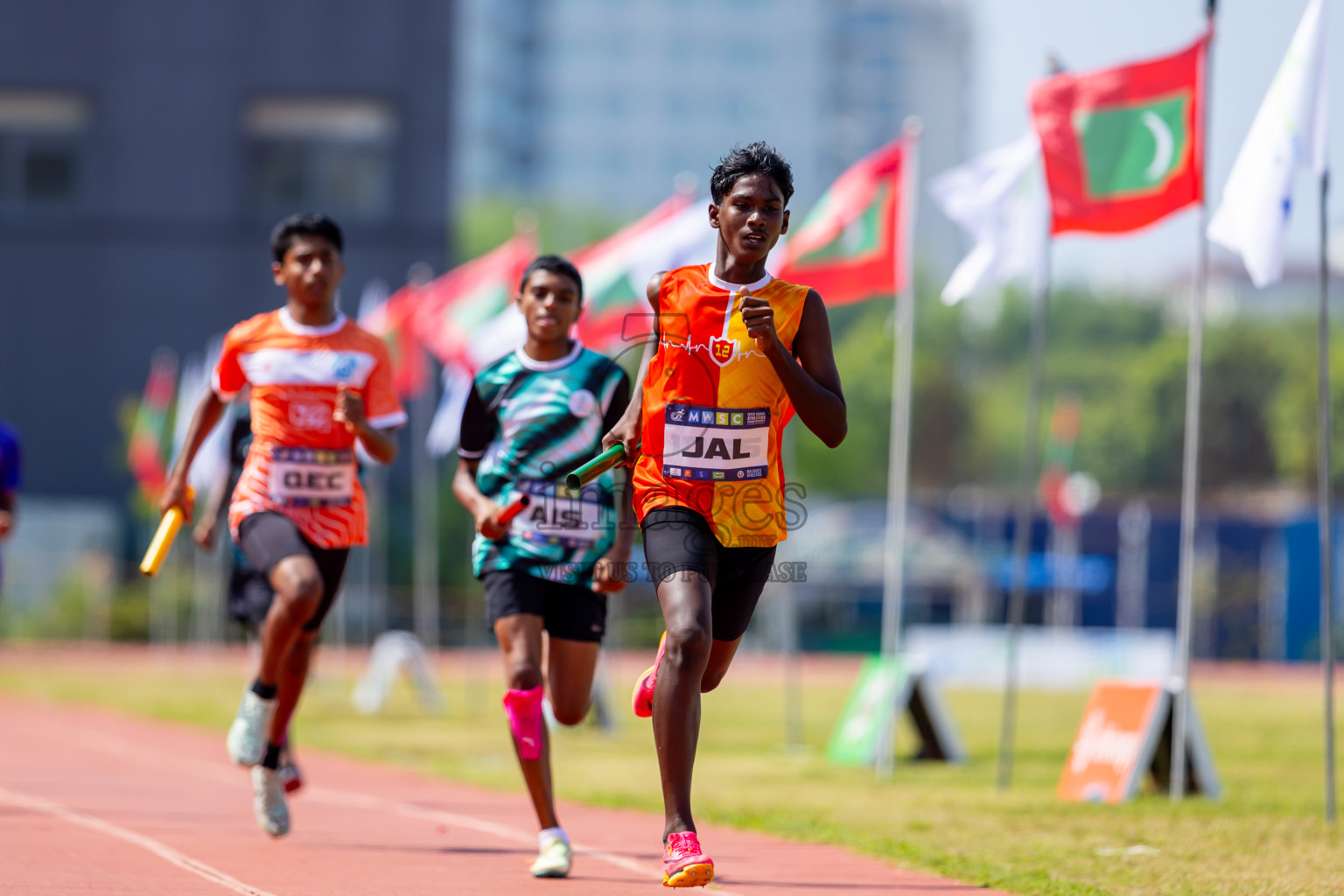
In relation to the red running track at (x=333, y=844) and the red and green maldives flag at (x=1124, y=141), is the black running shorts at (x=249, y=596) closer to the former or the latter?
the red running track at (x=333, y=844)

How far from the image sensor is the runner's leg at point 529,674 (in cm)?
702

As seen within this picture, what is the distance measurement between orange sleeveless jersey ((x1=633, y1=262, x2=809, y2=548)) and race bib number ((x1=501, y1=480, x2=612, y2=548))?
1.24m

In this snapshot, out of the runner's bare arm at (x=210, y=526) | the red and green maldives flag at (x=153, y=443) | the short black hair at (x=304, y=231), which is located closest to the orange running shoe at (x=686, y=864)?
the short black hair at (x=304, y=231)

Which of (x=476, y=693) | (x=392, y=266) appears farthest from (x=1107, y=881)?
(x=392, y=266)

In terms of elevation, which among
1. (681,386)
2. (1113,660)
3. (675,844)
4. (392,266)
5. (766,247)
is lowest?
(1113,660)

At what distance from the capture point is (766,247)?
5.98m

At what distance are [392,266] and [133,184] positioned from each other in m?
5.86

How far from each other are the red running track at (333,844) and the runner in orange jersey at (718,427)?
1.21 meters

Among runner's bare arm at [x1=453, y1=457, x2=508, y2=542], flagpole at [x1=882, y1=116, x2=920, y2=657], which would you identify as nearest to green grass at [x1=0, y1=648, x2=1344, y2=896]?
flagpole at [x1=882, y1=116, x2=920, y2=657]

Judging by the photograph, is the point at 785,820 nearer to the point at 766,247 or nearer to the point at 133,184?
the point at 766,247

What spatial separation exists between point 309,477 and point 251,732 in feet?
3.69

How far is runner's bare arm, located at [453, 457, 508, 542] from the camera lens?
7102 mm

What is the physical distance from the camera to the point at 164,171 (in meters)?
39.1

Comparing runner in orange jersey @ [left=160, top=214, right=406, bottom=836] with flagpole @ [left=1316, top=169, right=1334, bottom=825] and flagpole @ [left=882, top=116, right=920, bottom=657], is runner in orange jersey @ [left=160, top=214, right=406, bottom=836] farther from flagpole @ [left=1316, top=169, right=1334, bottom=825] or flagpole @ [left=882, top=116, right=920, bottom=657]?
flagpole @ [left=882, top=116, right=920, bottom=657]
